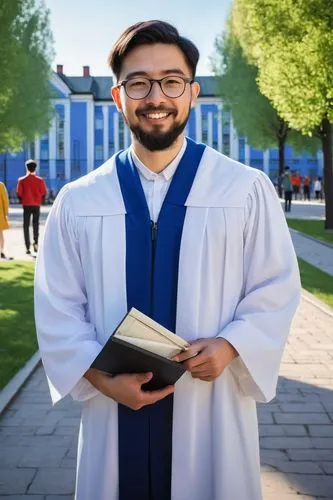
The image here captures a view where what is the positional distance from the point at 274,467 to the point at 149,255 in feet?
7.76

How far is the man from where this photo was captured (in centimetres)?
242

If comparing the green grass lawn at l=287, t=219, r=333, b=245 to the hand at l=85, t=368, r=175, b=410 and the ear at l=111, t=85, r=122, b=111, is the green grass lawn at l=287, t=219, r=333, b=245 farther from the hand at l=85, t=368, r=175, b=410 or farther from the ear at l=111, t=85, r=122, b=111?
→ the hand at l=85, t=368, r=175, b=410

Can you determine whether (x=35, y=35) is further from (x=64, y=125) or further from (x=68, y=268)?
(x=68, y=268)

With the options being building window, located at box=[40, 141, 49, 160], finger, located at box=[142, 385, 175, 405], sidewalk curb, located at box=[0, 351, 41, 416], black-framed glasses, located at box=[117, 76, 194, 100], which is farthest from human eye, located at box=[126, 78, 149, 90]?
building window, located at box=[40, 141, 49, 160]

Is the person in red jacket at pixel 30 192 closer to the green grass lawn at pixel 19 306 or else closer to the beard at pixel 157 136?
the green grass lawn at pixel 19 306

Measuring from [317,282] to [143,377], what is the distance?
931cm

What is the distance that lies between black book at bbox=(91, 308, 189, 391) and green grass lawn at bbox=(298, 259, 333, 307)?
24.3 feet

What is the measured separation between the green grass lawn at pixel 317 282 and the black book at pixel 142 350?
7421 millimetres

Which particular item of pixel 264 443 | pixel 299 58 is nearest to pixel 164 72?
pixel 264 443

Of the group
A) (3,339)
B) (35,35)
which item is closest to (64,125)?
(35,35)

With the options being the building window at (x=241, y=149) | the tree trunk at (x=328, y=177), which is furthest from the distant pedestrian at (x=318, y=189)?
the tree trunk at (x=328, y=177)

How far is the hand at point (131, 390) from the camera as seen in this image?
7.44ft

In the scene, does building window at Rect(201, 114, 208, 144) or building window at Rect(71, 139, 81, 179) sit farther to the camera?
building window at Rect(201, 114, 208, 144)

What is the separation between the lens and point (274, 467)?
13.8ft
